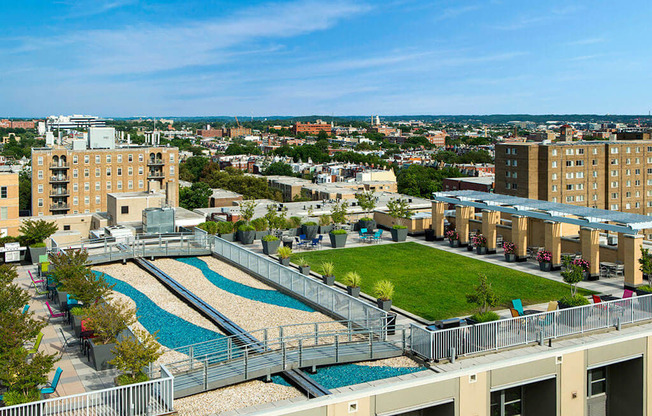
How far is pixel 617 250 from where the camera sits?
27.3 m

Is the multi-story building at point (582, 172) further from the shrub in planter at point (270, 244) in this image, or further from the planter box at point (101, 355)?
the planter box at point (101, 355)

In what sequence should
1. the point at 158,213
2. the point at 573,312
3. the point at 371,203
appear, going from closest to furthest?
the point at 573,312, the point at 158,213, the point at 371,203

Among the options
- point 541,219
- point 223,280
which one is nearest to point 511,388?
point 223,280

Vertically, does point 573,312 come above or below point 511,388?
above

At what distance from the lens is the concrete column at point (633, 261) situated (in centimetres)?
2445

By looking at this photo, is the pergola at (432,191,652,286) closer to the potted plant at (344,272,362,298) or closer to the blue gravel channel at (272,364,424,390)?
the potted plant at (344,272,362,298)

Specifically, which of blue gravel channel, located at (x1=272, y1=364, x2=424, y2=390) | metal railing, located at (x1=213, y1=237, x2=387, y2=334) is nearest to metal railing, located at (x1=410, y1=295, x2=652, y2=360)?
blue gravel channel, located at (x1=272, y1=364, x2=424, y2=390)

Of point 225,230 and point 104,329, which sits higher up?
point 225,230

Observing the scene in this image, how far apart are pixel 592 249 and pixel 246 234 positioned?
18.8 meters

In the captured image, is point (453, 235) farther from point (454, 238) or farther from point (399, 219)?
point (399, 219)

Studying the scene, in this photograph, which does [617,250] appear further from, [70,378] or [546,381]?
[70,378]

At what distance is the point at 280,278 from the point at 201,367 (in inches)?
354

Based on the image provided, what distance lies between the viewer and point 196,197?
92.1m

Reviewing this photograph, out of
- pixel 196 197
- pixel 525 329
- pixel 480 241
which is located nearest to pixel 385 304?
pixel 525 329
